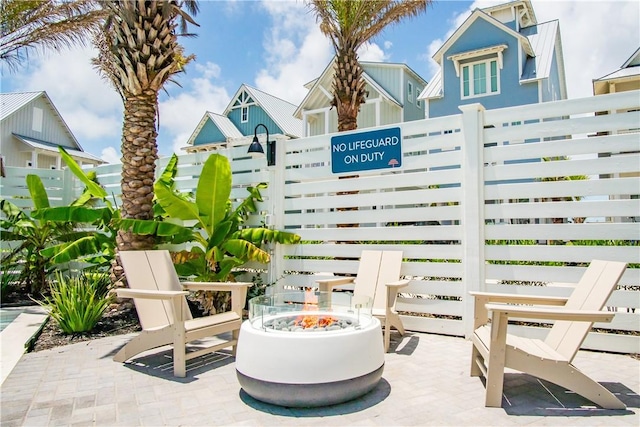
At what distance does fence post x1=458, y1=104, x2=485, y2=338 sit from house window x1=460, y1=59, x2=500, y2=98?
1256 cm

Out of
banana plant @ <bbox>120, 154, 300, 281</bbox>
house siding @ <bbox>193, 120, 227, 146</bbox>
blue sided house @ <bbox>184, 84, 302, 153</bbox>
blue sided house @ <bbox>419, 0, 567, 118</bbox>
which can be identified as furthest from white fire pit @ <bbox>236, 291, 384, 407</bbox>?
house siding @ <bbox>193, 120, 227, 146</bbox>

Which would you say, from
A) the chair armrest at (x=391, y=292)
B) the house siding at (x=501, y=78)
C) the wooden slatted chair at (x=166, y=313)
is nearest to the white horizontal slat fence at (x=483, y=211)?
the chair armrest at (x=391, y=292)

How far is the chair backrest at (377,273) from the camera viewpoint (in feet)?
19.9

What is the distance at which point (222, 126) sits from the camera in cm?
2448

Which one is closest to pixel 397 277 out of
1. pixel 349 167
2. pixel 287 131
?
pixel 349 167

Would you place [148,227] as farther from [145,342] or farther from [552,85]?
[552,85]

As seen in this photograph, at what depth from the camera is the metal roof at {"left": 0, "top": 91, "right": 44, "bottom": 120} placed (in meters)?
21.1

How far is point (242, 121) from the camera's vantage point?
2528cm

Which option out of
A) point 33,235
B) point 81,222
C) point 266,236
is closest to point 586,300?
point 266,236

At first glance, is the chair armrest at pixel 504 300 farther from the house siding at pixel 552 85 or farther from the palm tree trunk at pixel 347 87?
the house siding at pixel 552 85

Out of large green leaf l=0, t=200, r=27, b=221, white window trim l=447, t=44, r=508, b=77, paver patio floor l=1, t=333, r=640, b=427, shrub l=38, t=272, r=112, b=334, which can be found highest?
white window trim l=447, t=44, r=508, b=77

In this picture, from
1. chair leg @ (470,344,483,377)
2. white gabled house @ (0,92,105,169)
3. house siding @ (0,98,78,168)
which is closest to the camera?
chair leg @ (470,344,483,377)

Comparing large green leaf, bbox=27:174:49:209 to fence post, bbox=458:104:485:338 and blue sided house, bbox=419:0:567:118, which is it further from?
blue sided house, bbox=419:0:567:118

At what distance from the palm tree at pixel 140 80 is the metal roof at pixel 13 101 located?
17.8m
